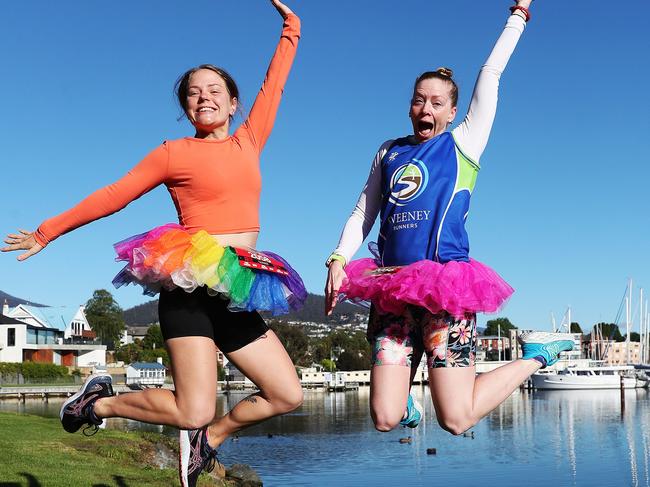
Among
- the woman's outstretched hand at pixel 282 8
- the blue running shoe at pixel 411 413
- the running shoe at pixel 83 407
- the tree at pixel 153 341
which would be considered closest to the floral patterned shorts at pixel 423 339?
the blue running shoe at pixel 411 413

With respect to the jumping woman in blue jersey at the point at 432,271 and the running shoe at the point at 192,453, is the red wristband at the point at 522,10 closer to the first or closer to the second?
the jumping woman in blue jersey at the point at 432,271

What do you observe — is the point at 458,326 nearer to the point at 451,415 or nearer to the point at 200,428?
the point at 451,415

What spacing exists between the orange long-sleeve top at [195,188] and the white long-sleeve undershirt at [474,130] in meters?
0.67

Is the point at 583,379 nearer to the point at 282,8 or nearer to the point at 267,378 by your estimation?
the point at 282,8

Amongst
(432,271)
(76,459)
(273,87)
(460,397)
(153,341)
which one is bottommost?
(76,459)

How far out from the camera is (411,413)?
5.45m

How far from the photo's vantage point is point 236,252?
5.21 meters

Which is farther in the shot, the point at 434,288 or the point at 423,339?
the point at 423,339

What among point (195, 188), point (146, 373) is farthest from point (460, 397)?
point (146, 373)

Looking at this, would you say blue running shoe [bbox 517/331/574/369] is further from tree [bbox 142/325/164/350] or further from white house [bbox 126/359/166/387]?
tree [bbox 142/325/164/350]

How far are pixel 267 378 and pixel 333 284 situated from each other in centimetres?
74

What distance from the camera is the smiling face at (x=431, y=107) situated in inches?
218

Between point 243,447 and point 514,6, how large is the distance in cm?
3235

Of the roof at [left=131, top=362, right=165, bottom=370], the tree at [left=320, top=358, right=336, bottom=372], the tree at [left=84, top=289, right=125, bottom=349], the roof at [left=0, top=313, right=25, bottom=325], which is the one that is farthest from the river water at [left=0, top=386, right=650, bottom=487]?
the tree at [left=320, top=358, right=336, bottom=372]
